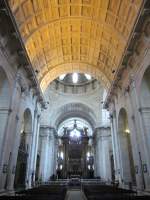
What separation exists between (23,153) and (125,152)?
7.91 meters

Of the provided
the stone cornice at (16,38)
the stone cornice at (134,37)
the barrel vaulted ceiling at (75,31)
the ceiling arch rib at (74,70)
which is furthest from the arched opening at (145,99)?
the stone cornice at (16,38)

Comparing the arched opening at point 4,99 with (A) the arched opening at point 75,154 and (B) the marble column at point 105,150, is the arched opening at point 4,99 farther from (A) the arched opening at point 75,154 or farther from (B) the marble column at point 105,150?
(A) the arched opening at point 75,154

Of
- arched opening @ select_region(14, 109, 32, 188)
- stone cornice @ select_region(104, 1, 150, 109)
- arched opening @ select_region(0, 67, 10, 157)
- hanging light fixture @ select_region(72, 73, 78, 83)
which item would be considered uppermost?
hanging light fixture @ select_region(72, 73, 78, 83)

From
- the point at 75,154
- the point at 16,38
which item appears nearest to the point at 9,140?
the point at 16,38

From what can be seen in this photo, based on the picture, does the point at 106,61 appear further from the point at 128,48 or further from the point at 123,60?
the point at 128,48

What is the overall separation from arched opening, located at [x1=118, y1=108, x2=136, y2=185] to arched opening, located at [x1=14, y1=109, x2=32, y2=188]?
294 inches

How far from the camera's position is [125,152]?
1409 centimetres

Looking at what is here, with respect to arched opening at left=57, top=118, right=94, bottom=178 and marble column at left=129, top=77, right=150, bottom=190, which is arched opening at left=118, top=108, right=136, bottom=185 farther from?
arched opening at left=57, top=118, right=94, bottom=178

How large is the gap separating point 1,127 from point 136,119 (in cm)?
781

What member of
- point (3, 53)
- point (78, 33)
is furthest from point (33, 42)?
point (3, 53)

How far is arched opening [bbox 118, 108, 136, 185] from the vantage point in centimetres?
1329

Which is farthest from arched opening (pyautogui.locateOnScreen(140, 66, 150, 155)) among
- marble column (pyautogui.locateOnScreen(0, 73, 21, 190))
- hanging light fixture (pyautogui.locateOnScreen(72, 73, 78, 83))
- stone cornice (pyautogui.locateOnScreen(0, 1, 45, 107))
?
hanging light fixture (pyautogui.locateOnScreen(72, 73, 78, 83))

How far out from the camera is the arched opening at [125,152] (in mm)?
13295

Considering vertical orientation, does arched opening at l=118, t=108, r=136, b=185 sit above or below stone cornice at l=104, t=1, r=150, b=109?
below
